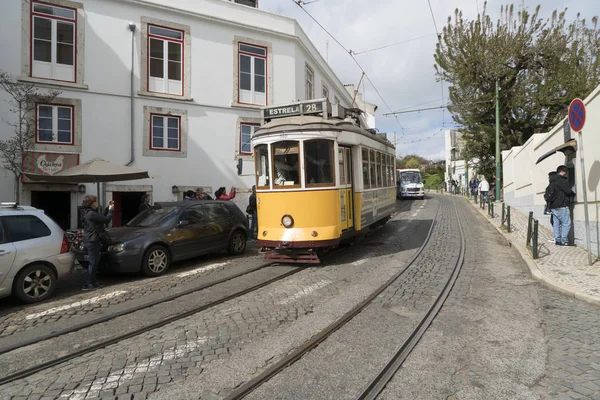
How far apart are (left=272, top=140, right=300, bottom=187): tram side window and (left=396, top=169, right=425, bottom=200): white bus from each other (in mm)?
23972

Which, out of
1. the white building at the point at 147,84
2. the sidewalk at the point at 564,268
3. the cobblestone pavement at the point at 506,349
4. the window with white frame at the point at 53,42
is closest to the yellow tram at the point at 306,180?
the cobblestone pavement at the point at 506,349

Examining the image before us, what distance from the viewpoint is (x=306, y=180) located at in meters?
8.35

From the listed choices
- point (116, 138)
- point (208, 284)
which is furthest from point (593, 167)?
point (116, 138)

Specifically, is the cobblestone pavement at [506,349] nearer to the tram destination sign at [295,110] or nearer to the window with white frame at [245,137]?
the tram destination sign at [295,110]

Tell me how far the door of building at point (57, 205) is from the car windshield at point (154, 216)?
254 inches

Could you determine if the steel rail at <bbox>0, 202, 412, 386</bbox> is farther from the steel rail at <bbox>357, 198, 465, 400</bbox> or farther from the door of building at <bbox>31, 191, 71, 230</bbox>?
the door of building at <bbox>31, 191, 71, 230</bbox>

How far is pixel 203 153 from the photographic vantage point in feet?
52.7

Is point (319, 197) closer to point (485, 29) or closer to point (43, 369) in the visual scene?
point (43, 369)

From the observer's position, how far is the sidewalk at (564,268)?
599 centimetres

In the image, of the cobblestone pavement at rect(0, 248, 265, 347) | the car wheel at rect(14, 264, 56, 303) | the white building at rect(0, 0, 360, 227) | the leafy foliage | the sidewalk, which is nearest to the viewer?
the cobblestone pavement at rect(0, 248, 265, 347)

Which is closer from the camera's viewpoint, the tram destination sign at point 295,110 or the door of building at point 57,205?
the tram destination sign at point 295,110

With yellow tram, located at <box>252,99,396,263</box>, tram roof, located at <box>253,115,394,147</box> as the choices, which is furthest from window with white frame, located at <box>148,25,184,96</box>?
tram roof, located at <box>253,115,394,147</box>

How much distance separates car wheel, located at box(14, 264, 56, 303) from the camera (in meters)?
6.30

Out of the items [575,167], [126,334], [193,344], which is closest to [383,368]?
[193,344]
